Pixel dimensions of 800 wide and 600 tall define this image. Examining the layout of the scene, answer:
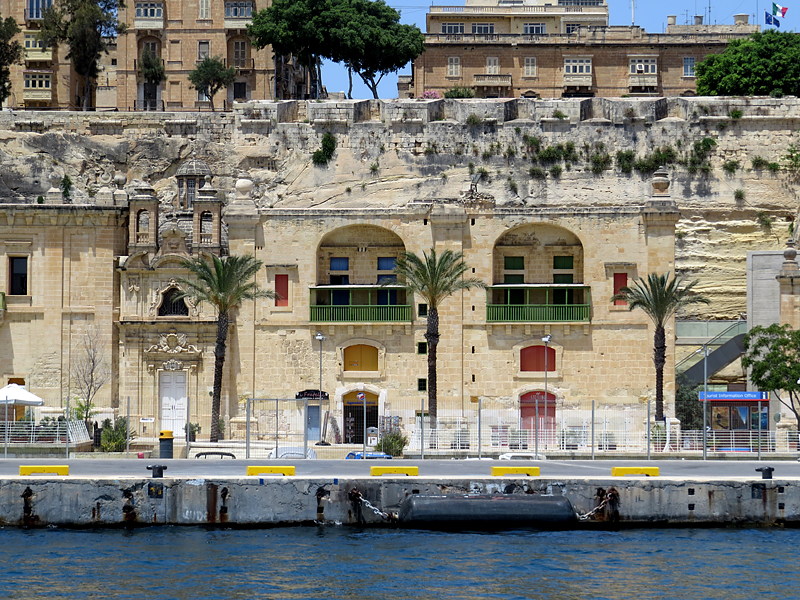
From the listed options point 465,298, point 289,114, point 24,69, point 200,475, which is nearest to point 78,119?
point 289,114

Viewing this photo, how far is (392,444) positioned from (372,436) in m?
4.70

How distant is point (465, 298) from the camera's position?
186 feet

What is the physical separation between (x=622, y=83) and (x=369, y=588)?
6058 cm

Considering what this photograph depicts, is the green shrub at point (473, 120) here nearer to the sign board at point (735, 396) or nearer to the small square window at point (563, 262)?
the small square window at point (563, 262)

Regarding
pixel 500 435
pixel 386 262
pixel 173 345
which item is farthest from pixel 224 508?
pixel 386 262

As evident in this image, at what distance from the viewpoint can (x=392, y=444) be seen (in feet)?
161

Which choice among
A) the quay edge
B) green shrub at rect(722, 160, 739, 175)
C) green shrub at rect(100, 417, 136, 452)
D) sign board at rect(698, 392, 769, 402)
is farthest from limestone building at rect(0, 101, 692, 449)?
the quay edge

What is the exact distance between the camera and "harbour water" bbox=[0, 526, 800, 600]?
30.5 meters

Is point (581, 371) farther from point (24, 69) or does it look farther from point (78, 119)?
point (24, 69)

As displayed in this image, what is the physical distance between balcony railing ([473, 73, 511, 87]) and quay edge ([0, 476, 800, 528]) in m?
53.4

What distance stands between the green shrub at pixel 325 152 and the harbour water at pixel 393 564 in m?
36.7

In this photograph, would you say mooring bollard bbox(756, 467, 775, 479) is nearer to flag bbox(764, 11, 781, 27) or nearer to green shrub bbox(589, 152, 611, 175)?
green shrub bbox(589, 152, 611, 175)

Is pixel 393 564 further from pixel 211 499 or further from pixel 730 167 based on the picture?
pixel 730 167

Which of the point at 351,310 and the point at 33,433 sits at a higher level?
the point at 351,310
